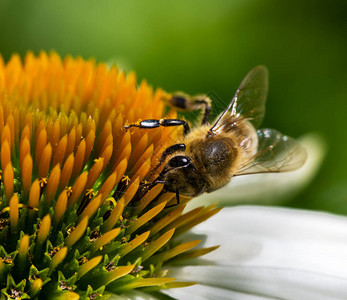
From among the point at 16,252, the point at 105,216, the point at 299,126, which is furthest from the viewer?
the point at 299,126

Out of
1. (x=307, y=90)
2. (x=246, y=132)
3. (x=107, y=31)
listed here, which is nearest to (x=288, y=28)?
(x=307, y=90)

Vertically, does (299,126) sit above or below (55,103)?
below

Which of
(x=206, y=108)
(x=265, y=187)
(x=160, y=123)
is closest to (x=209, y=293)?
(x=160, y=123)

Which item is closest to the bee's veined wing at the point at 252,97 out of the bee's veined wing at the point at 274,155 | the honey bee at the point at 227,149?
the honey bee at the point at 227,149

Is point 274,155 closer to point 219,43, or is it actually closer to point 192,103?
point 192,103

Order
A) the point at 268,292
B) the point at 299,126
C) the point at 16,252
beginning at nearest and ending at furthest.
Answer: the point at 16,252
the point at 268,292
the point at 299,126

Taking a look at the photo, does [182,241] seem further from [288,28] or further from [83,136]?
[288,28]

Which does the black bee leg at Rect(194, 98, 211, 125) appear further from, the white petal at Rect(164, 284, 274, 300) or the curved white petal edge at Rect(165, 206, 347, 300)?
the white petal at Rect(164, 284, 274, 300)

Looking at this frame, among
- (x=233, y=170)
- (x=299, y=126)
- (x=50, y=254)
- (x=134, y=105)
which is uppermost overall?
(x=134, y=105)
